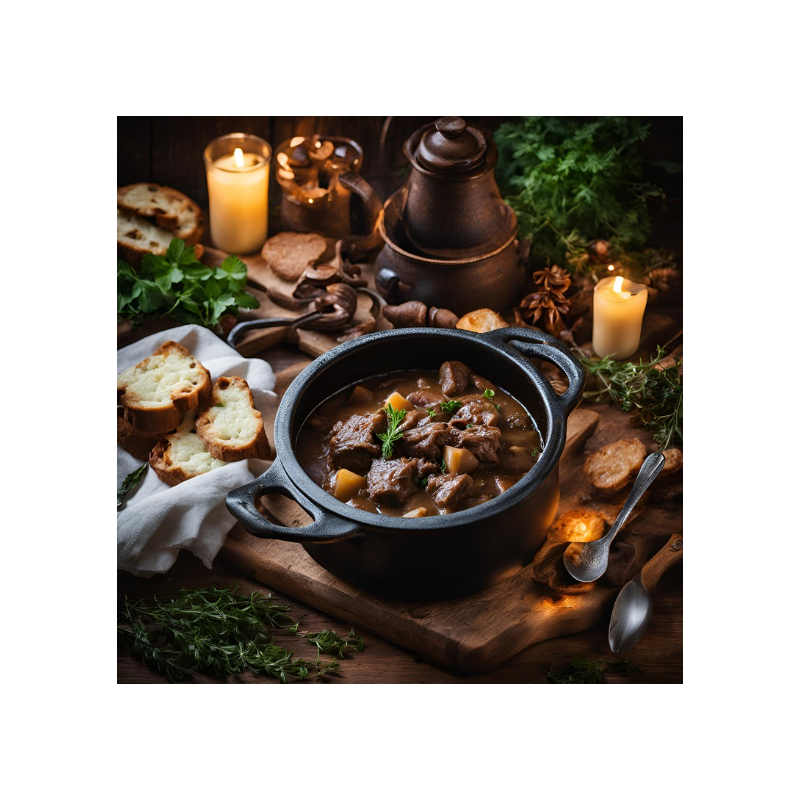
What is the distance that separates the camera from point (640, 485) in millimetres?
3834

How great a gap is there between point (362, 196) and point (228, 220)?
2.57ft

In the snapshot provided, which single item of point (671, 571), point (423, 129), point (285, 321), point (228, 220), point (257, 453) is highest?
point (423, 129)

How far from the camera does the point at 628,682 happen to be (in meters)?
3.52

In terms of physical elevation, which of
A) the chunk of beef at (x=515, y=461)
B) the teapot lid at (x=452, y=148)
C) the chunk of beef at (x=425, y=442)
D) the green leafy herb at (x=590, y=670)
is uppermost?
the teapot lid at (x=452, y=148)

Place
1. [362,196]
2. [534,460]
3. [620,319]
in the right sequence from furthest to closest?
[362,196], [620,319], [534,460]

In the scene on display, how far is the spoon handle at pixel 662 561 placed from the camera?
369cm

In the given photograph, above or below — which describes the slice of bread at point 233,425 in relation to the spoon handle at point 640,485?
above

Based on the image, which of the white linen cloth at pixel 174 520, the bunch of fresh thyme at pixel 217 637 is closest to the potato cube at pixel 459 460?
the bunch of fresh thyme at pixel 217 637

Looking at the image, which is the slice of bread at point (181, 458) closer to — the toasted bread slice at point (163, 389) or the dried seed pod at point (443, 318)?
the toasted bread slice at point (163, 389)

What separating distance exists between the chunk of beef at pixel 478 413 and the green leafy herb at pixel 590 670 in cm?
93

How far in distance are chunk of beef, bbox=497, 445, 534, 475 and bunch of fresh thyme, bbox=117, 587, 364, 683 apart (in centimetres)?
83

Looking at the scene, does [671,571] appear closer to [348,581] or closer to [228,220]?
[348,581]

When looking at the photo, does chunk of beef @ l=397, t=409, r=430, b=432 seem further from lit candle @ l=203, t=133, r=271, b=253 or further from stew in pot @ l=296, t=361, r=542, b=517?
lit candle @ l=203, t=133, r=271, b=253

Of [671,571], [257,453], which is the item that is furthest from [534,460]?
[257,453]
